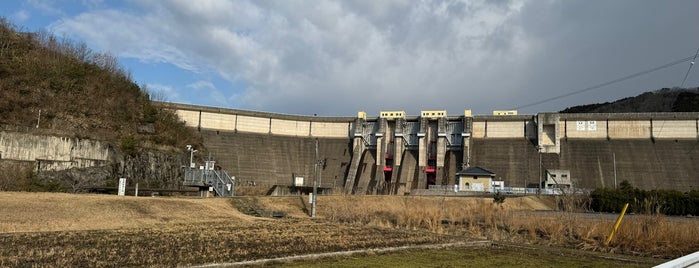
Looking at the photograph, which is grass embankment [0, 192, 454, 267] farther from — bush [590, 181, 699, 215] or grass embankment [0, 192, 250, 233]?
bush [590, 181, 699, 215]

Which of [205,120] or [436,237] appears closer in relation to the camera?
[436,237]

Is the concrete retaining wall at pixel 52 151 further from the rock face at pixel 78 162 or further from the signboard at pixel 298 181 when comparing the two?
the signboard at pixel 298 181

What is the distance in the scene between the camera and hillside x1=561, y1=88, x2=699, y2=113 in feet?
301

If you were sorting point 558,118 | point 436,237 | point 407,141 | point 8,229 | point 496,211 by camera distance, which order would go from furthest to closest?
point 407,141
point 558,118
point 496,211
point 436,237
point 8,229

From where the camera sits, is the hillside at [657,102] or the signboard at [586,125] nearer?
the signboard at [586,125]

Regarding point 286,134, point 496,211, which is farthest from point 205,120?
point 496,211

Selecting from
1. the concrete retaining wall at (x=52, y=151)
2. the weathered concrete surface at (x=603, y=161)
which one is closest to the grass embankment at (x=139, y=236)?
the concrete retaining wall at (x=52, y=151)

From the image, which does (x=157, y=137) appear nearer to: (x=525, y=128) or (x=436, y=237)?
(x=436, y=237)

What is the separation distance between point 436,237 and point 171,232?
881cm

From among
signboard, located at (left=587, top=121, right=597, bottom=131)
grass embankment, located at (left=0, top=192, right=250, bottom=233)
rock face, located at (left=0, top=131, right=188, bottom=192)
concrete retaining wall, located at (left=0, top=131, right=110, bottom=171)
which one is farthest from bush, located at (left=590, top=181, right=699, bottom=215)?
concrete retaining wall, located at (left=0, top=131, right=110, bottom=171)

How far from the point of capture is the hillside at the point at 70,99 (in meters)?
39.4

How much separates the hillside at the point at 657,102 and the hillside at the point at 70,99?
84520 mm

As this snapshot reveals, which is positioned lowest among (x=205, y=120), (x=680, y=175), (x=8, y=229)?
(x=8, y=229)

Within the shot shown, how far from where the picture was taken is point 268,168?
2542 inches
